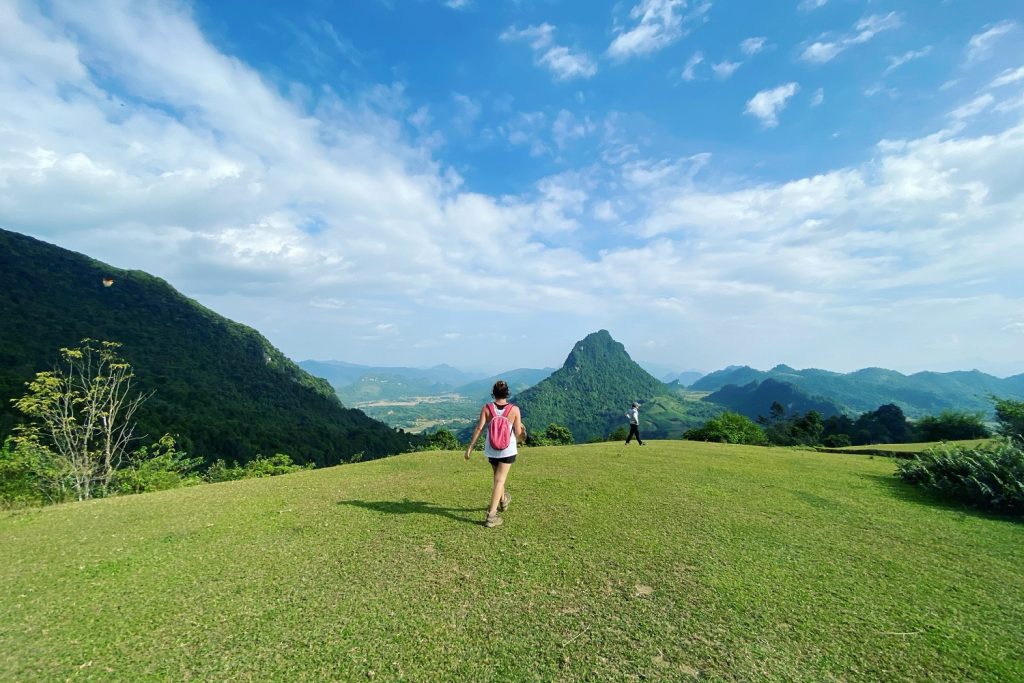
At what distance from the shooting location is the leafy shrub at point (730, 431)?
36513 mm

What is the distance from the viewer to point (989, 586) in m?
5.36

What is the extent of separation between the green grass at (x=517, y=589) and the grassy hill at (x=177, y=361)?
52.4 meters

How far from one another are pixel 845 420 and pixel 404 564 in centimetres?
11123

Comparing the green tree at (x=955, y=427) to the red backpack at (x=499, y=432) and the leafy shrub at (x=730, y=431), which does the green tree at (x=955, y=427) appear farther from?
the red backpack at (x=499, y=432)

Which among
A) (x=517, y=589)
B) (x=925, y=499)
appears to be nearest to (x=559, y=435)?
(x=925, y=499)

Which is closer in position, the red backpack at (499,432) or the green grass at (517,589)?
the green grass at (517,589)

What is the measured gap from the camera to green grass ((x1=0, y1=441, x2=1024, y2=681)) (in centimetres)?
398

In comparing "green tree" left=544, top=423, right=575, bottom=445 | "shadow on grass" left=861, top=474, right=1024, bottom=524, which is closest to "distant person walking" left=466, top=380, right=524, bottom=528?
"shadow on grass" left=861, top=474, right=1024, bottom=524

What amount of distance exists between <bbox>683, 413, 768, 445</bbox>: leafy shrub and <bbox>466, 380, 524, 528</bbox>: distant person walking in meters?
31.2

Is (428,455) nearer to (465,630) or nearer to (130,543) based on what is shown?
(130,543)

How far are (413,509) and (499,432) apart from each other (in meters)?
2.66

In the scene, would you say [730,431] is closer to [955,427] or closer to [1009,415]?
[1009,415]

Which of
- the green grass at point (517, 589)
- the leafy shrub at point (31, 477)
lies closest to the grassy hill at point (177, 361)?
the leafy shrub at point (31, 477)

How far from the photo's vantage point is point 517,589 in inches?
209
